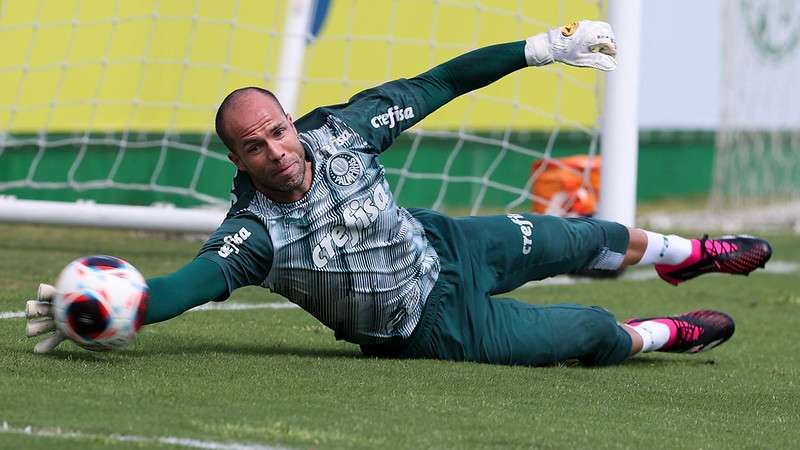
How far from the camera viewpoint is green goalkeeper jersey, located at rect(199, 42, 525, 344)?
4285 millimetres

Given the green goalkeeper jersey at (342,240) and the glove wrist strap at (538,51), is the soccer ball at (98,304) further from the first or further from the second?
the glove wrist strap at (538,51)

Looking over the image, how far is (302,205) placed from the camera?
14.2ft

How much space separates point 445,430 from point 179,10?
7246 mm

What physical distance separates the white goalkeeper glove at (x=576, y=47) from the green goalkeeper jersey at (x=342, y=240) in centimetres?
54

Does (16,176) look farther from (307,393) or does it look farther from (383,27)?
(307,393)

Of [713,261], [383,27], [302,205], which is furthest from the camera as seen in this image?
[383,27]

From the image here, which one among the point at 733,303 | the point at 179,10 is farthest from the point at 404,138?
the point at 733,303

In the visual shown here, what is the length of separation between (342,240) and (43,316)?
3.07 feet

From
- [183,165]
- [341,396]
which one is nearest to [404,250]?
[341,396]

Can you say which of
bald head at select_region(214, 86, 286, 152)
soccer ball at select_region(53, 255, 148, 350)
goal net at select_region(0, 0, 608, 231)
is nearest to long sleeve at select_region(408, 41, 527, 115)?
bald head at select_region(214, 86, 286, 152)

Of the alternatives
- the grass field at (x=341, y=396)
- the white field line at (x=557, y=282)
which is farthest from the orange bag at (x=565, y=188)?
the grass field at (x=341, y=396)

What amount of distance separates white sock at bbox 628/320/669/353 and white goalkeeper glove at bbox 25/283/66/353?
80.9 inches

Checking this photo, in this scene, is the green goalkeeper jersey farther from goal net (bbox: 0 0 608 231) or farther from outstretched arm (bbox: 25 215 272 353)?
goal net (bbox: 0 0 608 231)

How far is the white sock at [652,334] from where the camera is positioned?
499 cm
